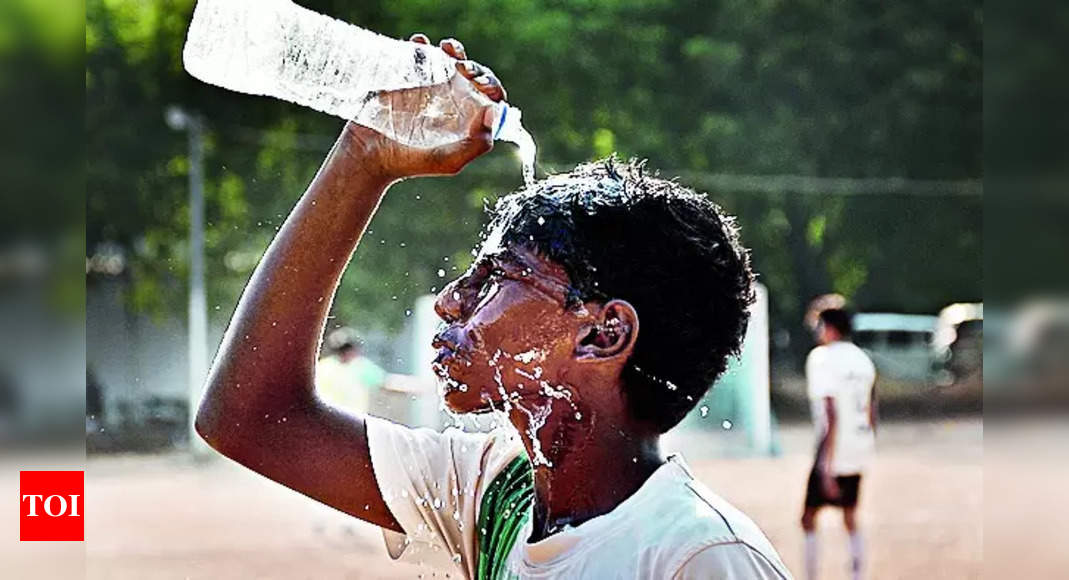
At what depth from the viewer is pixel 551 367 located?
1648 millimetres

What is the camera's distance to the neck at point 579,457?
163 cm

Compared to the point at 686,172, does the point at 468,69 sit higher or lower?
lower

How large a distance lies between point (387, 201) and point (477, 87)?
11.9m

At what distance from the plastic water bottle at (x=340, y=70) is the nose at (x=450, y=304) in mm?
189

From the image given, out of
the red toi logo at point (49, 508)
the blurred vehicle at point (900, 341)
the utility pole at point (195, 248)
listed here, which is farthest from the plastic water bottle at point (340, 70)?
the blurred vehicle at point (900, 341)

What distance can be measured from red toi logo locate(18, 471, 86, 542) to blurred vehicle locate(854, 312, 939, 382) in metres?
12.3

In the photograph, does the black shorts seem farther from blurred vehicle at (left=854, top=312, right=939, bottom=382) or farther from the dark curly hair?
blurred vehicle at (left=854, top=312, right=939, bottom=382)

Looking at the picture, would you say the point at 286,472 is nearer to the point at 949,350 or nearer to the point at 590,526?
the point at 590,526

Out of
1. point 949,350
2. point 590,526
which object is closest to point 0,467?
point 590,526

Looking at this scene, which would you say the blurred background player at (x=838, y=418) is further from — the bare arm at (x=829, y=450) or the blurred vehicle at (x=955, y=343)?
the blurred vehicle at (x=955, y=343)

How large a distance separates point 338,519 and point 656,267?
774 centimetres

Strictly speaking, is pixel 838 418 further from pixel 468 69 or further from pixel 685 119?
pixel 685 119

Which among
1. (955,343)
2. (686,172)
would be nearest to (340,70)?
(686,172)

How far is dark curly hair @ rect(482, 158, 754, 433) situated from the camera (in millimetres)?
1617
